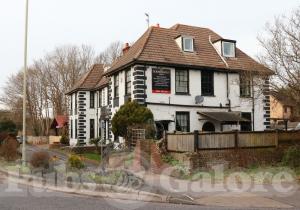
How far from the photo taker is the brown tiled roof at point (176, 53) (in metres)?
28.9

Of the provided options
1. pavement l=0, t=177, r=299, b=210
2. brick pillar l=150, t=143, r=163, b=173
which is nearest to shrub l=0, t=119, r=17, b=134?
brick pillar l=150, t=143, r=163, b=173

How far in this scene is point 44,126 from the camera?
252 feet

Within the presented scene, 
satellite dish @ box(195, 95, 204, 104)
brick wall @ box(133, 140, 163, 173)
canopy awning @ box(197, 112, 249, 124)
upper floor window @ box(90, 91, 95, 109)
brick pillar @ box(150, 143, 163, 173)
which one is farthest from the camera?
upper floor window @ box(90, 91, 95, 109)

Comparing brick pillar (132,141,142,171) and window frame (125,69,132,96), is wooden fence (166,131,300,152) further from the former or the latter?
window frame (125,69,132,96)

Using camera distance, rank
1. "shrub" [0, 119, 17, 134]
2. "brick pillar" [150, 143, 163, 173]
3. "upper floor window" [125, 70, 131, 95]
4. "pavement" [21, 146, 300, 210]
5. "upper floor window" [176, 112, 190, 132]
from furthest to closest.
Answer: "shrub" [0, 119, 17, 134], "upper floor window" [125, 70, 131, 95], "upper floor window" [176, 112, 190, 132], "brick pillar" [150, 143, 163, 173], "pavement" [21, 146, 300, 210]

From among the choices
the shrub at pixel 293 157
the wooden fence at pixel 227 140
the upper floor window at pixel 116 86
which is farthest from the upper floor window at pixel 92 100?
the shrub at pixel 293 157

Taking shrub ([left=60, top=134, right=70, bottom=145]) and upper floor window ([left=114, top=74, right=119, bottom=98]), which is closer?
upper floor window ([left=114, top=74, right=119, bottom=98])

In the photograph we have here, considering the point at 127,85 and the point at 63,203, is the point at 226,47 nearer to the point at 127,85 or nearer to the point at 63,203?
the point at 127,85

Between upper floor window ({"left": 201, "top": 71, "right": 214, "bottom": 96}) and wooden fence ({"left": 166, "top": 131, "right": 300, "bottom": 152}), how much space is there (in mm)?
9672

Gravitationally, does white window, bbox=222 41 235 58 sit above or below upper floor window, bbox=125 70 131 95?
above

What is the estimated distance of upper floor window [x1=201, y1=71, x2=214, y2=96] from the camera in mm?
30403

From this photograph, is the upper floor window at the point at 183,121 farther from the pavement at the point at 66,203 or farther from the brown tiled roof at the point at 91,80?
the brown tiled roof at the point at 91,80

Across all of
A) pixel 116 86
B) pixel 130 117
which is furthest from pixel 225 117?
pixel 116 86

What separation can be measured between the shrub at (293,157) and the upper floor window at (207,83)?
436 inches
